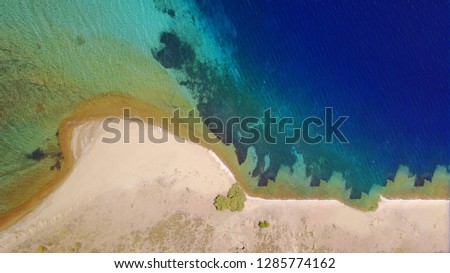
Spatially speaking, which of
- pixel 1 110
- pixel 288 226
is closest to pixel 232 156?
pixel 288 226

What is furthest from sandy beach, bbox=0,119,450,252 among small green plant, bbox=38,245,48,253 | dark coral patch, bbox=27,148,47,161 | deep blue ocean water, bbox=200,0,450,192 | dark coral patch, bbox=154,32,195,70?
dark coral patch, bbox=154,32,195,70

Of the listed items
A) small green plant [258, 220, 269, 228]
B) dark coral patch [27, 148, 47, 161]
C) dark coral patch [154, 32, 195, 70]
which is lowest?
small green plant [258, 220, 269, 228]

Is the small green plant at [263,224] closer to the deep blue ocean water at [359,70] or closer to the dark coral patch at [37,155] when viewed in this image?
the deep blue ocean water at [359,70]

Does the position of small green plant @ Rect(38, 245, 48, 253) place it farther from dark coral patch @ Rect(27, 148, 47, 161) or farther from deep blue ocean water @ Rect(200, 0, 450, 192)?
deep blue ocean water @ Rect(200, 0, 450, 192)

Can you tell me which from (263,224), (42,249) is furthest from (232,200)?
(42,249)

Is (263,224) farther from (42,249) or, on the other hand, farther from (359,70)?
(42,249)
